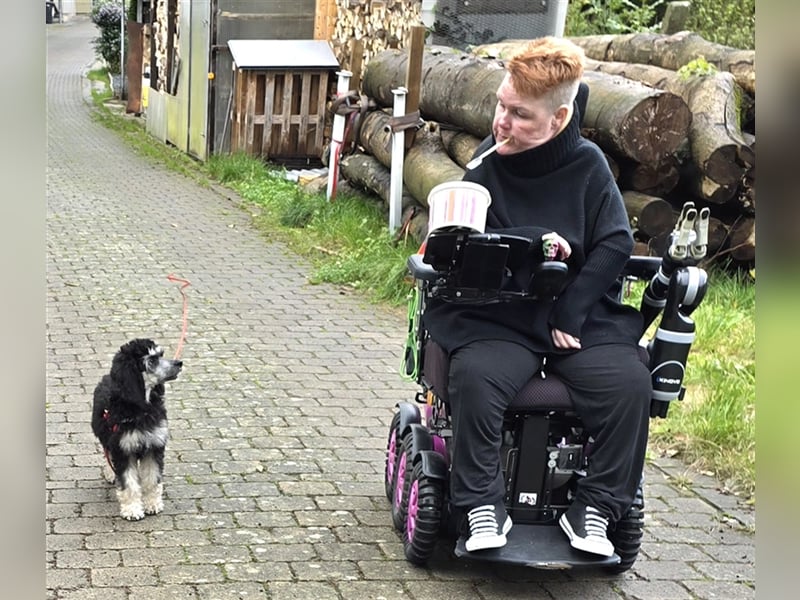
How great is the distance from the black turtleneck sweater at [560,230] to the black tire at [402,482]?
0.58 metres

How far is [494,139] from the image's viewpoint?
4031mm

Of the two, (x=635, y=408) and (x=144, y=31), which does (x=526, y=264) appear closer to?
(x=635, y=408)

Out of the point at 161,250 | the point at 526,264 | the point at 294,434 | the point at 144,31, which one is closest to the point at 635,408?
the point at 526,264

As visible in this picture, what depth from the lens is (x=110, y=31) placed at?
3038 centimetres

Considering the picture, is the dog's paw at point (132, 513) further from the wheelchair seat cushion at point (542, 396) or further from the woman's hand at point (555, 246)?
the woman's hand at point (555, 246)

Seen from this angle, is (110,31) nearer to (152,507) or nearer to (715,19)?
(715,19)

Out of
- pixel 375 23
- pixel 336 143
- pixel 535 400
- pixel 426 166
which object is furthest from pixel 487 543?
pixel 375 23

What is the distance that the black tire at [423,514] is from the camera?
401cm

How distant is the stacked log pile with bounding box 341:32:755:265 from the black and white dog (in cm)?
440

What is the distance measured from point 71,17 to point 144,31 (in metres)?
37.4

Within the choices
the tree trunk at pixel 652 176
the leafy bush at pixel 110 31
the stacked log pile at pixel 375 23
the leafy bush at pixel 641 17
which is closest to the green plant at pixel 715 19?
the leafy bush at pixel 641 17

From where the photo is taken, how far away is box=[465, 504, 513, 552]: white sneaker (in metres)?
3.72

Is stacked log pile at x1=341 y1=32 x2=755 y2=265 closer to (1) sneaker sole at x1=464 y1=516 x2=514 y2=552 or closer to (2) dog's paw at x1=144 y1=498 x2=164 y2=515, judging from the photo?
(1) sneaker sole at x1=464 y1=516 x2=514 y2=552

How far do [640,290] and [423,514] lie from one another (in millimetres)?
4282
